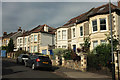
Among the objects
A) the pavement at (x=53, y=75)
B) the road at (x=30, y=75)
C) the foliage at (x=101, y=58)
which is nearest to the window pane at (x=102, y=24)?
the foliage at (x=101, y=58)

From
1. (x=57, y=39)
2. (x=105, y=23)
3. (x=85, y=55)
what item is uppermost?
(x=105, y=23)

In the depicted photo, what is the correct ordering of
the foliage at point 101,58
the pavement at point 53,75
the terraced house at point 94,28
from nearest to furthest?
the pavement at point 53,75, the foliage at point 101,58, the terraced house at point 94,28

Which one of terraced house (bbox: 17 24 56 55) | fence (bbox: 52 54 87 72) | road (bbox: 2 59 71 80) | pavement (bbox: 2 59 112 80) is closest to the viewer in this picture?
road (bbox: 2 59 71 80)

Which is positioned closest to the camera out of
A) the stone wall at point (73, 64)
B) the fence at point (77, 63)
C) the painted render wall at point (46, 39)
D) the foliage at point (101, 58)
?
the foliage at point (101, 58)

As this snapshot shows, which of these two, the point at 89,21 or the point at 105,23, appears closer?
the point at 105,23

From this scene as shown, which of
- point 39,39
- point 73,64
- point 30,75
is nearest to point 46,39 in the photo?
point 39,39

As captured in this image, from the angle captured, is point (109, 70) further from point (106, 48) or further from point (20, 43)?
point (20, 43)

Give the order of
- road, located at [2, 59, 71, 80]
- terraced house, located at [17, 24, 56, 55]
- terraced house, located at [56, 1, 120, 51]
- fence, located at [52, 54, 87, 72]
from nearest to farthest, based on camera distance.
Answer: road, located at [2, 59, 71, 80] < fence, located at [52, 54, 87, 72] < terraced house, located at [56, 1, 120, 51] < terraced house, located at [17, 24, 56, 55]

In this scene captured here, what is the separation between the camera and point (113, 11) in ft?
58.3

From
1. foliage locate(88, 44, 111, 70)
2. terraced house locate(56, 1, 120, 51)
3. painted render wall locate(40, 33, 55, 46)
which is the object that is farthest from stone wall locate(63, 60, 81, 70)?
painted render wall locate(40, 33, 55, 46)

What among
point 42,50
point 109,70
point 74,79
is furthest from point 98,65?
point 42,50

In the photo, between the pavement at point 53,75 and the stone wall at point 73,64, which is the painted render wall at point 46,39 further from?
the pavement at point 53,75

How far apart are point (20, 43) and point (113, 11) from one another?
3287cm

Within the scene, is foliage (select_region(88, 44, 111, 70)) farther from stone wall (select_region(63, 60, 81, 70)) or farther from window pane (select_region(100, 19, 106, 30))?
window pane (select_region(100, 19, 106, 30))
